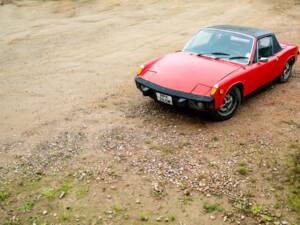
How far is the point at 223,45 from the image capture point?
719 cm

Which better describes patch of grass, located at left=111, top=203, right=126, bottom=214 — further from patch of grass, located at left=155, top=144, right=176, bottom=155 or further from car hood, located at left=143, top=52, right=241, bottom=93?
car hood, located at left=143, top=52, right=241, bottom=93

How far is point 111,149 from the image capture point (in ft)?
18.6

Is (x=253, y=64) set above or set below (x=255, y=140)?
above

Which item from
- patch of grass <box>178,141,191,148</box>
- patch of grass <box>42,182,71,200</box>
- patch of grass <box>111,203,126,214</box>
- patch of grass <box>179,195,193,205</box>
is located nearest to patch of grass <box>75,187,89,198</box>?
patch of grass <box>42,182,71,200</box>

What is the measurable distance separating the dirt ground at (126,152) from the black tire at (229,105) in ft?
0.48

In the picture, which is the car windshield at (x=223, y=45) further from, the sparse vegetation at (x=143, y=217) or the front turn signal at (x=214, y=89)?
the sparse vegetation at (x=143, y=217)

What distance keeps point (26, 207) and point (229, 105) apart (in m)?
3.93

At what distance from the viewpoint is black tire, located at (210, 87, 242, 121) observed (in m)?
6.48

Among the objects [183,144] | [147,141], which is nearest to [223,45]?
[183,144]

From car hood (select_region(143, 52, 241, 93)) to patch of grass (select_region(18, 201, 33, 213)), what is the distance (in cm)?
297

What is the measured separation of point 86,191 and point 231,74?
Result: 3293 mm

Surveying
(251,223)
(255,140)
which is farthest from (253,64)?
(251,223)

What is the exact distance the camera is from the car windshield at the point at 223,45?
22.9 feet

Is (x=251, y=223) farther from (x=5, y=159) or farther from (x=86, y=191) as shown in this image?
(x=5, y=159)
